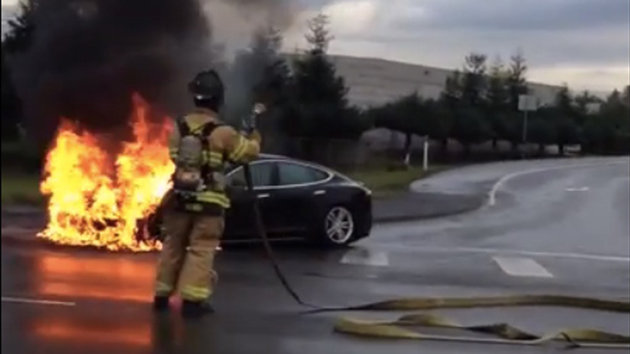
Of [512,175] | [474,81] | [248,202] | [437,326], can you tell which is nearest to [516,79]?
[474,81]

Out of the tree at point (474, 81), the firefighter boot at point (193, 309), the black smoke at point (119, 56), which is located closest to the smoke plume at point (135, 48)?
the black smoke at point (119, 56)

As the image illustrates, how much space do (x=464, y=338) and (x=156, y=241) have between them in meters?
5.36

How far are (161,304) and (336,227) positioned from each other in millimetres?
7845

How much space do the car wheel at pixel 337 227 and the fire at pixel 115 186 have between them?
138 inches

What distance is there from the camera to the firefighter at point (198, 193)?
834 cm

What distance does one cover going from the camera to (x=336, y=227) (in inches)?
650

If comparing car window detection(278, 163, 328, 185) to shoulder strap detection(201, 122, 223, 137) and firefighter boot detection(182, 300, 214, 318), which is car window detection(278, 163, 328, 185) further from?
shoulder strap detection(201, 122, 223, 137)

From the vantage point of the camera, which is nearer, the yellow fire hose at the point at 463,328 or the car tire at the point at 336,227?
the yellow fire hose at the point at 463,328

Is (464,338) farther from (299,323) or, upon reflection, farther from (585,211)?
(585,211)

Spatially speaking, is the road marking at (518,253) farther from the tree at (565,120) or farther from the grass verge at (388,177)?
the tree at (565,120)

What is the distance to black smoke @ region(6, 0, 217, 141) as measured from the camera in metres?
10.1

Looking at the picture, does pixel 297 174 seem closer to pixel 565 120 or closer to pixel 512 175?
pixel 565 120

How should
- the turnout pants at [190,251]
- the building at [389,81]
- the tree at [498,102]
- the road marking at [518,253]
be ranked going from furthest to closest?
the road marking at [518,253], the tree at [498,102], the building at [389,81], the turnout pants at [190,251]

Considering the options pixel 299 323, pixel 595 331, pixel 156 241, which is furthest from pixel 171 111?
pixel 595 331
